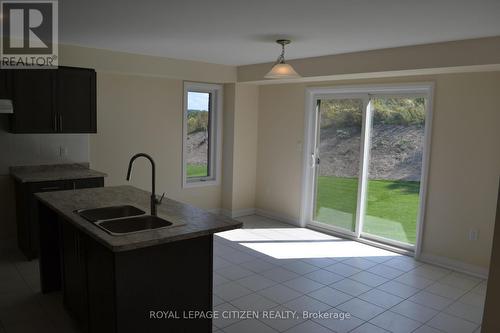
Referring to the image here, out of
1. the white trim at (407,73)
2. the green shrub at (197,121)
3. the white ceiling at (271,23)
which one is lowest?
the green shrub at (197,121)

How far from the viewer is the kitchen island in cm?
232

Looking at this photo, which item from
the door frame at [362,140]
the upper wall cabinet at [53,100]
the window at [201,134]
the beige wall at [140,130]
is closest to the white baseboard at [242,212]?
the window at [201,134]

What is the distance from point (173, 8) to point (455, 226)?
365 cm

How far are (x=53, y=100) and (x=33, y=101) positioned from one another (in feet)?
0.65

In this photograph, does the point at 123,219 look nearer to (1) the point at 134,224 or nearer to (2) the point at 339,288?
(1) the point at 134,224

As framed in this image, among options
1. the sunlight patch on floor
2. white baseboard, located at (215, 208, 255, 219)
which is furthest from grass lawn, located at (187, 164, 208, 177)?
the sunlight patch on floor

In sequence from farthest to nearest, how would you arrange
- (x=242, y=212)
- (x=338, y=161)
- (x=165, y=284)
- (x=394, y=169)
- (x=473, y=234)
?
(x=242, y=212) → (x=338, y=161) → (x=394, y=169) → (x=473, y=234) → (x=165, y=284)

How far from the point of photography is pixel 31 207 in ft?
13.7

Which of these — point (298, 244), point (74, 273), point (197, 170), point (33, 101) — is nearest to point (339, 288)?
point (298, 244)

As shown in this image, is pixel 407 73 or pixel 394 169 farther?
pixel 394 169

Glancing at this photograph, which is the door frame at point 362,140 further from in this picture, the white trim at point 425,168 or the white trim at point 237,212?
the white trim at point 237,212

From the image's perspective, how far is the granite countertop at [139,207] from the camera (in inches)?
87.5

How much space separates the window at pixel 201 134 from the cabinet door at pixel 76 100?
1544 mm

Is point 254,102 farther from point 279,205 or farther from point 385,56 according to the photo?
point 385,56
